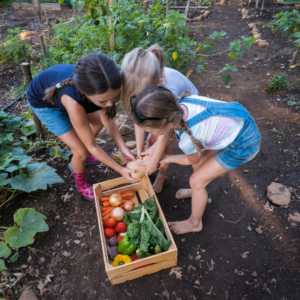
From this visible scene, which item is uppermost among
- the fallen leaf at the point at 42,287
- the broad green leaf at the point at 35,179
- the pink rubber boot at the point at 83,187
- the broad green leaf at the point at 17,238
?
the broad green leaf at the point at 35,179

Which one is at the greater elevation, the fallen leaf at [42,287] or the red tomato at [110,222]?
the red tomato at [110,222]

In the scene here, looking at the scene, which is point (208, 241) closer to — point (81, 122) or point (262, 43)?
point (81, 122)

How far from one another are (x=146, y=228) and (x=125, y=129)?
6.09 ft

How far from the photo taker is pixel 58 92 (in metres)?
1.83

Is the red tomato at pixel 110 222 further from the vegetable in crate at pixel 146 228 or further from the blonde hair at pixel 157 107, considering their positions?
the blonde hair at pixel 157 107

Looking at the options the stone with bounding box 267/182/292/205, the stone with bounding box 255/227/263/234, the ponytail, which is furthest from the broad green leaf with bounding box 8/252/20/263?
the stone with bounding box 267/182/292/205

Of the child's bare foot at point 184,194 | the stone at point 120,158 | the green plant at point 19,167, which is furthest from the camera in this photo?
the stone at point 120,158

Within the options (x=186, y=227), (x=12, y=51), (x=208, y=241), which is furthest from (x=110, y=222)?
(x=12, y=51)

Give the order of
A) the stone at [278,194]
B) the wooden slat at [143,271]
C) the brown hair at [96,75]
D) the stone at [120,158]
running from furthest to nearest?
the stone at [120,158] < the stone at [278,194] < the wooden slat at [143,271] < the brown hair at [96,75]

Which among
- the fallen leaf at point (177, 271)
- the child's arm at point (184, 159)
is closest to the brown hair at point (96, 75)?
the child's arm at point (184, 159)

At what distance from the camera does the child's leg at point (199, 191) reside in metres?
1.75

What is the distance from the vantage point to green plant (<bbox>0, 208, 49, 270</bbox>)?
1.78 m

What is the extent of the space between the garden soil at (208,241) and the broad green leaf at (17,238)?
0.31m

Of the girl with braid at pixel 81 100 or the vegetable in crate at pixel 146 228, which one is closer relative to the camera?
the girl with braid at pixel 81 100
